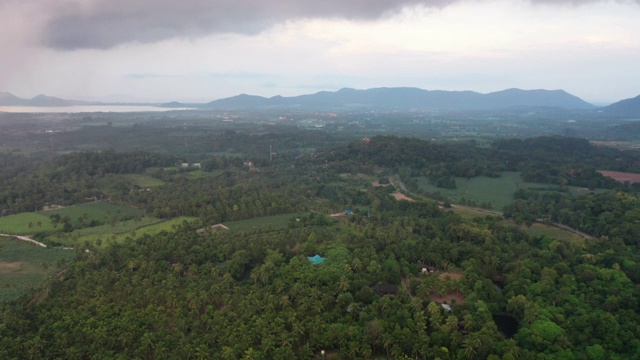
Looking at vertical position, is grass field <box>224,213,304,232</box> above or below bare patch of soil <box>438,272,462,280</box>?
above

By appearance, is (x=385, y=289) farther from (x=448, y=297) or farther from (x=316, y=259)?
(x=316, y=259)

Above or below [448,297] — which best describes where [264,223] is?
above


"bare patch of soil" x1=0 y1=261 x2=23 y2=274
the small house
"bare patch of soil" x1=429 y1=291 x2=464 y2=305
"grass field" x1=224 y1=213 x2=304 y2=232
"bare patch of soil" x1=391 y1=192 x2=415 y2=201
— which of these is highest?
"bare patch of soil" x1=391 y1=192 x2=415 y2=201

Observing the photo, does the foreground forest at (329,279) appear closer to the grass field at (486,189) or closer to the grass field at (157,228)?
the grass field at (157,228)

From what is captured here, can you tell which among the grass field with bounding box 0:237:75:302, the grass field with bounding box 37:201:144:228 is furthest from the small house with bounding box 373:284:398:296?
A: the grass field with bounding box 37:201:144:228

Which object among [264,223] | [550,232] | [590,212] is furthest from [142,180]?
[590,212]

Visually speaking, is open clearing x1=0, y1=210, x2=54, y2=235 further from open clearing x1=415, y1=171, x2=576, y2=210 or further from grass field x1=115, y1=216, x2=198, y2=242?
open clearing x1=415, y1=171, x2=576, y2=210

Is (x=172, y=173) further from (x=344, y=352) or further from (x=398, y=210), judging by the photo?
(x=344, y=352)

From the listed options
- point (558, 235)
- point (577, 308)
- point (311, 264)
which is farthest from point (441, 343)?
point (558, 235)
